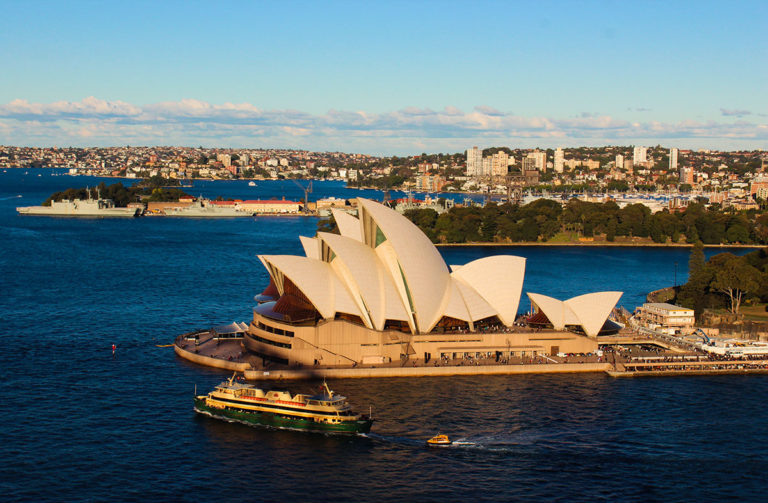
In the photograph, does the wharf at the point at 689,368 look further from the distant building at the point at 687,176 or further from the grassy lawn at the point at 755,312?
the distant building at the point at 687,176

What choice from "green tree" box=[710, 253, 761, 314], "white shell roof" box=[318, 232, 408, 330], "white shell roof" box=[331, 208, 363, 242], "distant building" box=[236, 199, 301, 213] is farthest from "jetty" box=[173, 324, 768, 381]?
"distant building" box=[236, 199, 301, 213]

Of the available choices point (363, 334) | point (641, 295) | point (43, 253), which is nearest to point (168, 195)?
point (43, 253)

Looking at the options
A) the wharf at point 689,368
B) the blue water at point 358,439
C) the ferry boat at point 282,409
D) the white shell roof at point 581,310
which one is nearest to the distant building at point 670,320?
the white shell roof at point 581,310

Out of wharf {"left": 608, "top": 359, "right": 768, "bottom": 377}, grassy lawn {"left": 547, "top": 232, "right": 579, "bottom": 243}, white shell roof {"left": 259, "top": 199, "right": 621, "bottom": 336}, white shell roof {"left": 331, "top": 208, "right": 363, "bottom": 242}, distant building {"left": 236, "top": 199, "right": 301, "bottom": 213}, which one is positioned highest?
white shell roof {"left": 331, "top": 208, "right": 363, "bottom": 242}

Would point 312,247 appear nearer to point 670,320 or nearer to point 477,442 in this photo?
point 477,442

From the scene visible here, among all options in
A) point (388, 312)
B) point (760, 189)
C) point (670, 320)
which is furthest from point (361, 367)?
point (760, 189)

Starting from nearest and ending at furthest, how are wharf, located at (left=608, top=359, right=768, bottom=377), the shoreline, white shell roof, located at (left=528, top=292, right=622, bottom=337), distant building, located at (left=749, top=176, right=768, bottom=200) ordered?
wharf, located at (left=608, top=359, right=768, bottom=377), white shell roof, located at (left=528, top=292, right=622, bottom=337), the shoreline, distant building, located at (left=749, top=176, right=768, bottom=200)

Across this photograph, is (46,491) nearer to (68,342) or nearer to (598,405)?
(68,342)

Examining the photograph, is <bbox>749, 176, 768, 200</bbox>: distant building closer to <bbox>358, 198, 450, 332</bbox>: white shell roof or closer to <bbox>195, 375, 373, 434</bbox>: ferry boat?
<bbox>358, 198, 450, 332</bbox>: white shell roof
